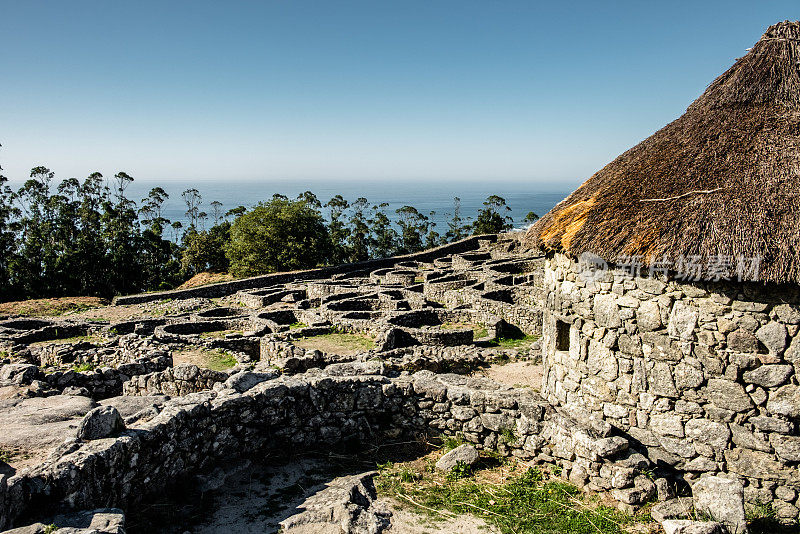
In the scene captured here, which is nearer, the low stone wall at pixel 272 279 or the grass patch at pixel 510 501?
the grass patch at pixel 510 501

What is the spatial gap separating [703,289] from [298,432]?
245 inches

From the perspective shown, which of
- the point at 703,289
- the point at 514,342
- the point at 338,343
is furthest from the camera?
the point at 338,343

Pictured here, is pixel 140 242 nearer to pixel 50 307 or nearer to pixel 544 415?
pixel 50 307

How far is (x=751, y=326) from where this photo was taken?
22.0ft

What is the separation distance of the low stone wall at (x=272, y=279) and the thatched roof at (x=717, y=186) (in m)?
23.2

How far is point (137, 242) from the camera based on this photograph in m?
48.9

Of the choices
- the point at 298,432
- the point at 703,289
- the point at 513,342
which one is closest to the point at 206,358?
the point at 298,432

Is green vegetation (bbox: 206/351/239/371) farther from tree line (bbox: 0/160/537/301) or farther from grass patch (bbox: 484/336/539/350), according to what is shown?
tree line (bbox: 0/160/537/301)

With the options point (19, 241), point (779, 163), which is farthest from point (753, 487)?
point (19, 241)

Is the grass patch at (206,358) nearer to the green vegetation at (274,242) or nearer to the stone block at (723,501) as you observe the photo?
the stone block at (723,501)

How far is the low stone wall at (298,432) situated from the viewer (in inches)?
205

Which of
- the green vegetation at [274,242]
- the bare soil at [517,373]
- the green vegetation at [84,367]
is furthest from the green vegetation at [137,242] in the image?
the bare soil at [517,373]

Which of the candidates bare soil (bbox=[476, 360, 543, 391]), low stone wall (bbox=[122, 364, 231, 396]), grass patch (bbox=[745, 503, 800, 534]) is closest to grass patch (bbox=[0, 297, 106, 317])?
low stone wall (bbox=[122, 364, 231, 396])

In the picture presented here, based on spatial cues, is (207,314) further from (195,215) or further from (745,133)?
(195,215)
